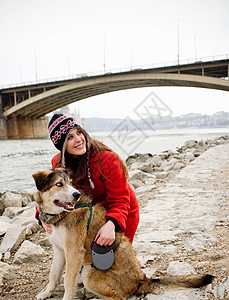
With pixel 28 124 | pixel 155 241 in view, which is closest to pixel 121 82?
pixel 28 124

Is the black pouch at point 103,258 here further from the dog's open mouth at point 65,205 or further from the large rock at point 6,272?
the large rock at point 6,272

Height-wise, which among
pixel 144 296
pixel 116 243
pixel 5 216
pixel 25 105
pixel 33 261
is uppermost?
pixel 25 105

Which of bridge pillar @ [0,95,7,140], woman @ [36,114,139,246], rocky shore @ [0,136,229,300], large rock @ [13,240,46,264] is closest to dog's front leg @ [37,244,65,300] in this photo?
rocky shore @ [0,136,229,300]

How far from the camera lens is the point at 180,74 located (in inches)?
1287

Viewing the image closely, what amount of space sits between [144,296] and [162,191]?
13.3 feet

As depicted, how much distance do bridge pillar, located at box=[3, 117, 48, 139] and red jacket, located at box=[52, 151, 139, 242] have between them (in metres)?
46.2

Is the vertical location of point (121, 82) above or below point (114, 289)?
above

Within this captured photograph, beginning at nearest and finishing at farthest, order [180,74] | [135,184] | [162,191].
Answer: [162,191], [135,184], [180,74]

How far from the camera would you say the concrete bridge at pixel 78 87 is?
3238 centimetres

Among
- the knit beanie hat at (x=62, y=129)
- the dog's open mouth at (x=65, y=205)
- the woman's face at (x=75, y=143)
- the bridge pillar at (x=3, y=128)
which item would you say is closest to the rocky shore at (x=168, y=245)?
the dog's open mouth at (x=65, y=205)

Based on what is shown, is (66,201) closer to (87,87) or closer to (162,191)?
(162,191)

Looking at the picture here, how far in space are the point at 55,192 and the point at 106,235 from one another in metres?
0.58

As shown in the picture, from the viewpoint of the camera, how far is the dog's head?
7.32ft

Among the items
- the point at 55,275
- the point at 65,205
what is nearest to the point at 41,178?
the point at 65,205
